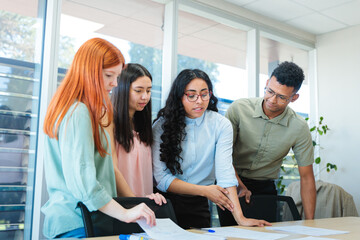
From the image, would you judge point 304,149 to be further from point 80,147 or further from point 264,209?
point 80,147

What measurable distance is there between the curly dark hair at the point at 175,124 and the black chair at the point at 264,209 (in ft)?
1.20

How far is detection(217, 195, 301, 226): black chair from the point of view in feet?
6.27

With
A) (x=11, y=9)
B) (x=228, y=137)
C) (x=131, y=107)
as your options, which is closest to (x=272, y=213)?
(x=228, y=137)

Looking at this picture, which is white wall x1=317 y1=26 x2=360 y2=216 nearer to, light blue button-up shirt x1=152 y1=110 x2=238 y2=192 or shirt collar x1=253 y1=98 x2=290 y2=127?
shirt collar x1=253 y1=98 x2=290 y2=127

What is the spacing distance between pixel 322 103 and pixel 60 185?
3941 mm

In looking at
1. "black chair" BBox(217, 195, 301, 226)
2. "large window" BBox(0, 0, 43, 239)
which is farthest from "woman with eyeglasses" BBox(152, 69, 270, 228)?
"large window" BBox(0, 0, 43, 239)

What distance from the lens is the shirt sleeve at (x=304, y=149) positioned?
2424 millimetres

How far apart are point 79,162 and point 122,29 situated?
2.21 metres

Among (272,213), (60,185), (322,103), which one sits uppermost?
(322,103)

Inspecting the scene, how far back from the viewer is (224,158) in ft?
6.61

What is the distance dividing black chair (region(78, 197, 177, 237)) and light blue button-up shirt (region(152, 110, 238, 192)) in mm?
511

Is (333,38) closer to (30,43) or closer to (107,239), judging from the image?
(30,43)

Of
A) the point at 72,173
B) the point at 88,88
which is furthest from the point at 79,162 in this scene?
the point at 88,88

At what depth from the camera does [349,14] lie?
154 inches
